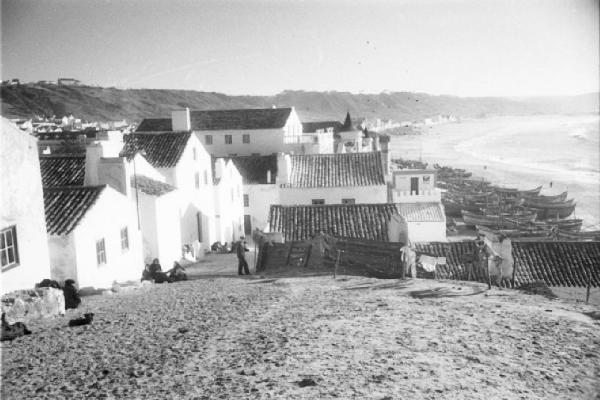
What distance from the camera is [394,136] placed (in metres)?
150

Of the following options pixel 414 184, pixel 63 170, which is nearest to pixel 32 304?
pixel 63 170

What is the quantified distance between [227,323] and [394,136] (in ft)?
467

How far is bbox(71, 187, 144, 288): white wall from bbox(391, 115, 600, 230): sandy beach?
35.5 meters

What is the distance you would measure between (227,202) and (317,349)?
2393cm

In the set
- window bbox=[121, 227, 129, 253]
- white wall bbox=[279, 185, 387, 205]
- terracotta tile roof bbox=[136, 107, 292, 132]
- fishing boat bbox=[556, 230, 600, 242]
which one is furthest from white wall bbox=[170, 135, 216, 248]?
terracotta tile roof bbox=[136, 107, 292, 132]

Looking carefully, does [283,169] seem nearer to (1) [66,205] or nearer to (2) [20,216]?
(1) [66,205]

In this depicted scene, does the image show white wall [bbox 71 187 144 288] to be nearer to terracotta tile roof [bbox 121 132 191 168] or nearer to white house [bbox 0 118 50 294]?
white house [bbox 0 118 50 294]

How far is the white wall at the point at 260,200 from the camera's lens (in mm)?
36625

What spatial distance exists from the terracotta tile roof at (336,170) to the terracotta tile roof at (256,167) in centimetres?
567

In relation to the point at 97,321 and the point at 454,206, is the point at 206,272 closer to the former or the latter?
the point at 97,321

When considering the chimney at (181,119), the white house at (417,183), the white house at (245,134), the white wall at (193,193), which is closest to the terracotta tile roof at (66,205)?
the white wall at (193,193)

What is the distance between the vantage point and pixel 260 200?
36.9 meters

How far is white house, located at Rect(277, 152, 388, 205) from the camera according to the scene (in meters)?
29.4

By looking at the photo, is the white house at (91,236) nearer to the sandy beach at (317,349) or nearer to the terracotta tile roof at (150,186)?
the sandy beach at (317,349)
